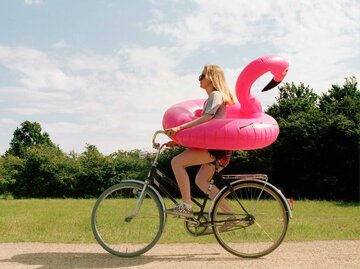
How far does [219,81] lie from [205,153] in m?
0.84

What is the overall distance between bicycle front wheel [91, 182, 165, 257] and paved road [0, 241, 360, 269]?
0.52 ft

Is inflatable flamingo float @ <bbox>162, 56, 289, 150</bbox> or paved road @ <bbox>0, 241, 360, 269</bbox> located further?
inflatable flamingo float @ <bbox>162, 56, 289, 150</bbox>

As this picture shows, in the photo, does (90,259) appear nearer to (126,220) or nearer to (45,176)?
(126,220)

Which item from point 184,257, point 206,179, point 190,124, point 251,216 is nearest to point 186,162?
point 206,179

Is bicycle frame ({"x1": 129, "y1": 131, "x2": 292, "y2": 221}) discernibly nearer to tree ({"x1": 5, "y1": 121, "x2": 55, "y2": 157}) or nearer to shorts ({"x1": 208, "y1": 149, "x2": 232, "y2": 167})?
shorts ({"x1": 208, "y1": 149, "x2": 232, "y2": 167})

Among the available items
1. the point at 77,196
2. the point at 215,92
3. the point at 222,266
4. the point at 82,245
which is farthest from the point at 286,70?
the point at 77,196

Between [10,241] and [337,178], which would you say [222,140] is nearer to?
[10,241]

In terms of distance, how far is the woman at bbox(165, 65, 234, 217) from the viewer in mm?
5531

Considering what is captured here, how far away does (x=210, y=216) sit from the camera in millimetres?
5562

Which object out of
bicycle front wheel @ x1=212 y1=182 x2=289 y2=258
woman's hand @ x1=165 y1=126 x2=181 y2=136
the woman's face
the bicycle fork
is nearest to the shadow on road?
bicycle front wheel @ x1=212 y1=182 x2=289 y2=258

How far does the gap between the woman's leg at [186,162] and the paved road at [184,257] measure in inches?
27.5

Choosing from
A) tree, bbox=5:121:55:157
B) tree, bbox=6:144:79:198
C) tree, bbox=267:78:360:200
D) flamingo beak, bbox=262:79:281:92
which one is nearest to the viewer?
flamingo beak, bbox=262:79:281:92

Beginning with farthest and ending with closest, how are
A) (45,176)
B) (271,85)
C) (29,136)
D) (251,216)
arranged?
(29,136), (45,176), (271,85), (251,216)

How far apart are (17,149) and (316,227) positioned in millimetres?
60461
